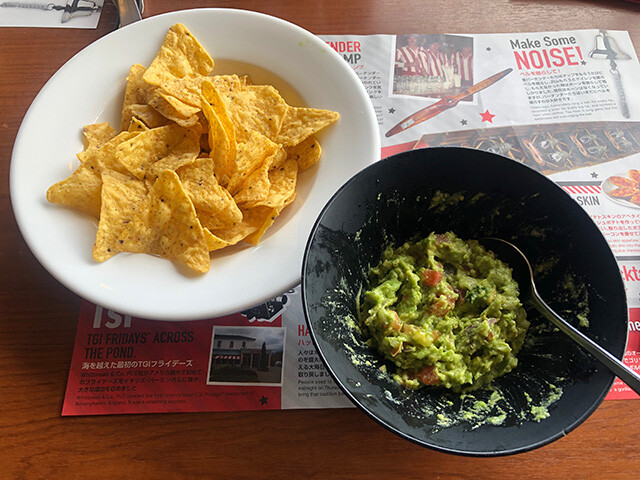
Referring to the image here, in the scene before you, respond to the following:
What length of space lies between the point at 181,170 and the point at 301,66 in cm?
43

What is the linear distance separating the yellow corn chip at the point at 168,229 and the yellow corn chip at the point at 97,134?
0.22 m

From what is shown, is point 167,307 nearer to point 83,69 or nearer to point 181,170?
point 181,170

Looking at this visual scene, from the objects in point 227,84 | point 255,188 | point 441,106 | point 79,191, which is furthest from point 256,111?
point 441,106

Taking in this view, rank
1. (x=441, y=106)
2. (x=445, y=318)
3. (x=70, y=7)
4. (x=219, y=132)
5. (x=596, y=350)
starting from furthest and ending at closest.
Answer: (x=70, y=7)
(x=441, y=106)
(x=219, y=132)
(x=445, y=318)
(x=596, y=350)

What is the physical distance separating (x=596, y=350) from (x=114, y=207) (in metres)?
0.98

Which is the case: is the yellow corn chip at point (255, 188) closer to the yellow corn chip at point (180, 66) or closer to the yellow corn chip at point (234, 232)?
the yellow corn chip at point (234, 232)

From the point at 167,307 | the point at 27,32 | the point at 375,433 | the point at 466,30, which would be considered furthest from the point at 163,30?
the point at 375,433

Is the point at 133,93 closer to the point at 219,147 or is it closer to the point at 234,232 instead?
the point at 219,147

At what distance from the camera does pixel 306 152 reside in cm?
116

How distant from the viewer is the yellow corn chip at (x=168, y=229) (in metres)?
1.00

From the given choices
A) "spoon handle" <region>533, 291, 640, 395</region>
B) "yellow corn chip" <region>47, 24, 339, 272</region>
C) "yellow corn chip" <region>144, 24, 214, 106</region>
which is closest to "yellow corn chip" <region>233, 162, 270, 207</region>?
"yellow corn chip" <region>47, 24, 339, 272</region>

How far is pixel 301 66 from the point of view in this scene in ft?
4.04

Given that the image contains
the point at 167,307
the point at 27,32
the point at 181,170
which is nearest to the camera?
the point at 167,307

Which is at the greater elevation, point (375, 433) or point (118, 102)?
point (118, 102)
